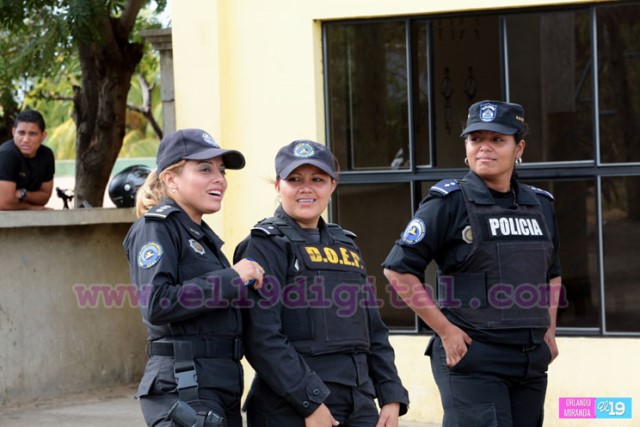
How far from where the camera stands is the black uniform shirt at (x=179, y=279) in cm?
348

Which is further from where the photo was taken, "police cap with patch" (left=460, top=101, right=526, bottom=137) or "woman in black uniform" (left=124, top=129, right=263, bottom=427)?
"police cap with patch" (left=460, top=101, right=526, bottom=137)

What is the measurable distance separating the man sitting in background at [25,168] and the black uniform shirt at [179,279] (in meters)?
4.58

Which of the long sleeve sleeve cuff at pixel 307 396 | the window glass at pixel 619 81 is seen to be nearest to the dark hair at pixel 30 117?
the window glass at pixel 619 81

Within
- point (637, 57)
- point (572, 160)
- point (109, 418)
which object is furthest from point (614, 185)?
point (109, 418)

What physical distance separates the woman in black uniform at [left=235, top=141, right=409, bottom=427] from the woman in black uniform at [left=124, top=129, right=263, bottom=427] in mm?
112

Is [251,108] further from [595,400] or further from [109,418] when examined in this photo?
[595,400]

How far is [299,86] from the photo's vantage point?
6.94 metres

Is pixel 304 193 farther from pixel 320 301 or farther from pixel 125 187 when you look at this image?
pixel 125 187

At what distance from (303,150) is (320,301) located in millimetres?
563

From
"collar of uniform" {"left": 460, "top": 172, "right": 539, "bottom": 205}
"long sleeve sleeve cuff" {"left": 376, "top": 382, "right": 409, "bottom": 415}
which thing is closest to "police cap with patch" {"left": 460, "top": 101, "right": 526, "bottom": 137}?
"collar of uniform" {"left": 460, "top": 172, "right": 539, "bottom": 205}

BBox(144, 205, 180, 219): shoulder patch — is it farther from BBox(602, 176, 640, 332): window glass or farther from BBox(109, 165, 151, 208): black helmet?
BBox(109, 165, 151, 208): black helmet

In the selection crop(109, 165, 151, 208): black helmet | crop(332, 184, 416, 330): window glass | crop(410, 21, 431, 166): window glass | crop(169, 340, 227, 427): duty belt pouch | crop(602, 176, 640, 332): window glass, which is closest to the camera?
crop(169, 340, 227, 427): duty belt pouch

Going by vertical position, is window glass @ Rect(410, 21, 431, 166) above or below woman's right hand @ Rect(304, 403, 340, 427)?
above

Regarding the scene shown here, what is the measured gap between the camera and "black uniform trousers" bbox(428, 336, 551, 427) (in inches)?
162
